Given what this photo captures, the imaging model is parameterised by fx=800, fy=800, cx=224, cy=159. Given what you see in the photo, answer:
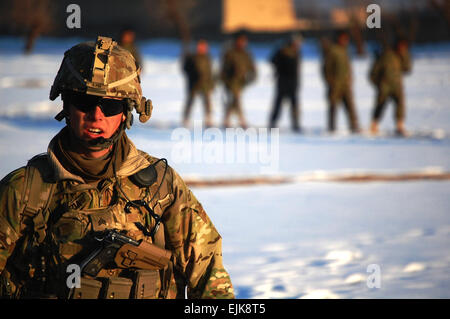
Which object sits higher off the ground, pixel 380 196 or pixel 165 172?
pixel 380 196

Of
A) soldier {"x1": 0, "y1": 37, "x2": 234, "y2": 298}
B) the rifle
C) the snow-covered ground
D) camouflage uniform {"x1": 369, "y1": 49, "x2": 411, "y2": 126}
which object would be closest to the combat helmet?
soldier {"x1": 0, "y1": 37, "x2": 234, "y2": 298}

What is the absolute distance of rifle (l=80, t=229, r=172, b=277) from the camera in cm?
238

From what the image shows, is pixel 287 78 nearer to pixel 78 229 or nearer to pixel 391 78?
pixel 391 78

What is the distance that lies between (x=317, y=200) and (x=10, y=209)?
19.8 feet

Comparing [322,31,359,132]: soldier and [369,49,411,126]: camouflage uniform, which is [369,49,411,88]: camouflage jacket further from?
[322,31,359,132]: soldier

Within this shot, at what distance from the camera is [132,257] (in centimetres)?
240

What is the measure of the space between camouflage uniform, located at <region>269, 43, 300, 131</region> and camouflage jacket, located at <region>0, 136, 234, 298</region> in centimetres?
1117

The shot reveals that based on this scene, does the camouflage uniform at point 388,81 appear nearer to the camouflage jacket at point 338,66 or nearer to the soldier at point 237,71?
the camouflage jacket at point 338,66

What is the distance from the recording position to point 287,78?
13602mm

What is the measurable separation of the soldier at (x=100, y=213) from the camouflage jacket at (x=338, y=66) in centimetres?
1102
